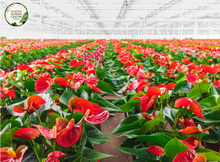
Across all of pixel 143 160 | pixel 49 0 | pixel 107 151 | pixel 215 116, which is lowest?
pixel 107 151

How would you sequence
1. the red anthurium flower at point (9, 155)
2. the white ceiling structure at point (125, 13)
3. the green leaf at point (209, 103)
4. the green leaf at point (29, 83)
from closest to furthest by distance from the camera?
the red anthurium flower at point (9, 155) < the green leaf at point (209, 103) < the green leaf at point (29, 83) < the white ceiling structure at point (125, 13)

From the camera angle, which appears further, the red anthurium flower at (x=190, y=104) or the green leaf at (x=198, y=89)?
the green leaf at (x=198, y=89)

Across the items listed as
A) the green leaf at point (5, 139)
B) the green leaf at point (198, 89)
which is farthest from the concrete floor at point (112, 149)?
the green leaf at point (5, 139)

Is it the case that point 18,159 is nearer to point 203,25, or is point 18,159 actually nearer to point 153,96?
point 153,96

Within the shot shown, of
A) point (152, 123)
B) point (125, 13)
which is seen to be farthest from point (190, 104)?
point (125, 13)

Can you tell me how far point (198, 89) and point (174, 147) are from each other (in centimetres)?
61

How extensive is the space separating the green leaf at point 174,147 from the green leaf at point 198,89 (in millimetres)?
565

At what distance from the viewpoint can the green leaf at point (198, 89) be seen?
943 mm

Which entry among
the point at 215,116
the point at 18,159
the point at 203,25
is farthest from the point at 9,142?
the point at 203,25

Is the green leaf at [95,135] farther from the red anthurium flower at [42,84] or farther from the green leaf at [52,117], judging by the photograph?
the red anthurium flower at [42,84]

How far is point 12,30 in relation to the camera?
32.2 metres

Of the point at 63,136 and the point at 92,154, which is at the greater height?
the point at 63,136

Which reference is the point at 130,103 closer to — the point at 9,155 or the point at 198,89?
the point at 198,89

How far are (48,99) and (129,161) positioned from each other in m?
0.77
